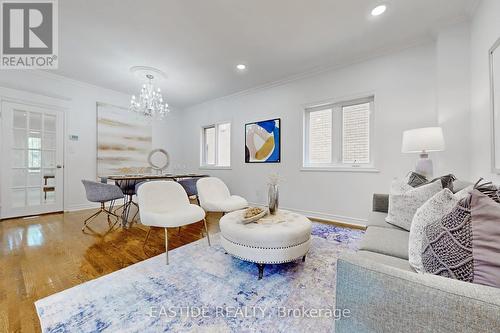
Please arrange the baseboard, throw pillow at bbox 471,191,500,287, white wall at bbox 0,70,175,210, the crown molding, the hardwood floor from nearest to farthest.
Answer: throw pillow at bbox 471,191,500,287 < the hardwood floor < the crown molding < the baseboard < white wall at bbox 0,70,175,210

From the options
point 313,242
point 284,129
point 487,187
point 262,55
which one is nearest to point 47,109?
point 262,55

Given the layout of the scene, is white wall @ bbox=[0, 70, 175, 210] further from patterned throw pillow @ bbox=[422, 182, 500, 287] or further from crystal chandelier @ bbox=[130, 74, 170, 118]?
patterned throw pillow @ bbox=[422, 182, 500, 287]

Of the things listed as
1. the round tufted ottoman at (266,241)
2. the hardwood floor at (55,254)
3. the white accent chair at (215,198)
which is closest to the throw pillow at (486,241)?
the round tufted ottoman at (266,241)

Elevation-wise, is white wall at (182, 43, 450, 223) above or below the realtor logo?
below

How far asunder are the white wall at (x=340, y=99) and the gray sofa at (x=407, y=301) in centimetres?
273

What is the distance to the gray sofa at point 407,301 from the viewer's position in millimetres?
538

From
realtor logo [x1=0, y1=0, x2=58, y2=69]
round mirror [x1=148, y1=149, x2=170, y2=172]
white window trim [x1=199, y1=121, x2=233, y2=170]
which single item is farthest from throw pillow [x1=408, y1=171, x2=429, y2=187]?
round mirror [x1=148, y1=149, x2=170, y2=172]

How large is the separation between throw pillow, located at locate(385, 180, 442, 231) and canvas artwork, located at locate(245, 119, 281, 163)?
240 cm

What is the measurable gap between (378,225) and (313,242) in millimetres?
856

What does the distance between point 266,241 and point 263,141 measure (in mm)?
2885

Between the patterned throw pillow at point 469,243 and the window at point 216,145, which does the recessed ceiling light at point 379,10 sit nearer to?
the patterned throw pillow at point 469,243

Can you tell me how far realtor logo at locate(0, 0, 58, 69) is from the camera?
7.35 ft

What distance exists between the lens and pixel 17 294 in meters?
1.49

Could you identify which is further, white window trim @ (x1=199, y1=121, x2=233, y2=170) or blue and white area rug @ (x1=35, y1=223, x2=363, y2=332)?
white window trim @ (x1=199, y1=121, x2=233, y2=170)
